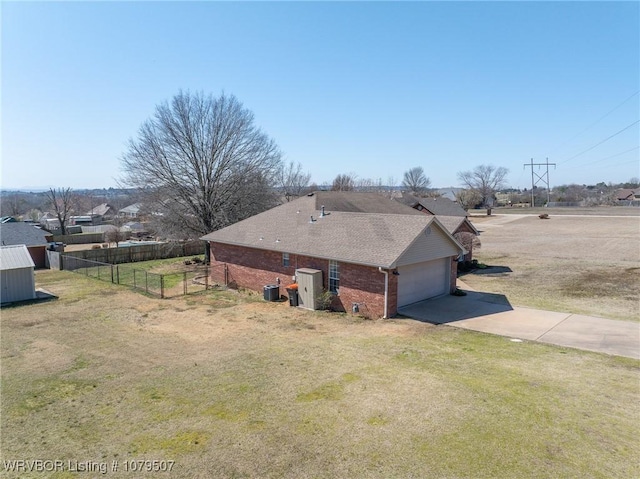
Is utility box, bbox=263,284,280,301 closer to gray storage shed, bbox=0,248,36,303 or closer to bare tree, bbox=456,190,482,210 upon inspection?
gray storage shed, bbox=0,248,36,303

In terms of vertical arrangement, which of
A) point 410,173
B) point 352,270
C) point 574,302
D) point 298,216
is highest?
point 410,173

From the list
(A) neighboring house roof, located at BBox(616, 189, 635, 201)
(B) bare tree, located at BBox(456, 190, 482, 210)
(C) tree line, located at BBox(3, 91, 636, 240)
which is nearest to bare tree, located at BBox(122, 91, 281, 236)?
(C) tree line, located at BBox(3, 91, 636, 240)

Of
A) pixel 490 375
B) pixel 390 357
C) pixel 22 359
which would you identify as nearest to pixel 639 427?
pixel 490 375

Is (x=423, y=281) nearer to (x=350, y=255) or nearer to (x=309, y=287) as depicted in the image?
(x=350, y=255)


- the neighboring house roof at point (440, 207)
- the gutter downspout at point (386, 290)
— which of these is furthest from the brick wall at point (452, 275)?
the neighboring house roof at point (440, 207)

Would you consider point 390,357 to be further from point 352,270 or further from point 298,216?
point 298,216

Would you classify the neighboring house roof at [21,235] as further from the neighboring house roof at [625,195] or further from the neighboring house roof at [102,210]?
the neighboring house roof at [625,195]

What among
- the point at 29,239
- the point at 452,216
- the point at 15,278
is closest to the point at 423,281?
the point at 452,216

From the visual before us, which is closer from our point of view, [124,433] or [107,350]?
[124,433]
